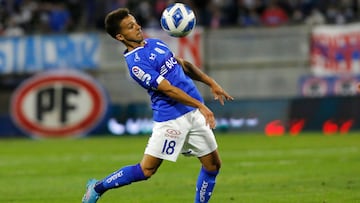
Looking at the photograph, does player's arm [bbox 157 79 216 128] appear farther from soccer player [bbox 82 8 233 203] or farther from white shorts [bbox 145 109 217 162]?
Result: white shorts [bbox 145 109 217 162]

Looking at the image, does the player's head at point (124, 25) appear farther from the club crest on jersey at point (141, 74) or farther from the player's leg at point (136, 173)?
the player's leg at point (136, 173)

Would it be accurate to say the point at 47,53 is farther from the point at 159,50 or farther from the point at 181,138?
the point at 181,138

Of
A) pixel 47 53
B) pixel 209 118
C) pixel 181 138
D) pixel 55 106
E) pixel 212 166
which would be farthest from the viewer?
pixel 47 53

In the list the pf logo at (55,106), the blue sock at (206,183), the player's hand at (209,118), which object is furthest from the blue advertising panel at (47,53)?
the player's hand at (209,118)

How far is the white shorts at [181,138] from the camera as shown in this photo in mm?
10352

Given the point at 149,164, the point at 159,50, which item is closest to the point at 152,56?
the point at 159,50

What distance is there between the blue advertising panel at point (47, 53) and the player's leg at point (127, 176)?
2085cm

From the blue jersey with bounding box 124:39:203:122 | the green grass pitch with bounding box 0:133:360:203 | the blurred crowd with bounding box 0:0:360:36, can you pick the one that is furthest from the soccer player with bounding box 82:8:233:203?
the blurred crowd with bounding box 0:0:360:36

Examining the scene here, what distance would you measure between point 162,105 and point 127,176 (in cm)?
82

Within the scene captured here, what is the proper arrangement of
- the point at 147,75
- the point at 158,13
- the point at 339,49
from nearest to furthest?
1. the point at 147,75
2. the point at 339,49
3. the point at 158,13

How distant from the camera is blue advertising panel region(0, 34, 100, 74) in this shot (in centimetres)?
3148

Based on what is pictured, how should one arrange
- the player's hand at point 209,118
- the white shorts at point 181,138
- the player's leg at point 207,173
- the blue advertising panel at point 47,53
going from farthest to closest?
the blue advertising panel at point 47,53 < the player's leg at point 207,173 < the white shorts at point 181,138 < the player's hand at point 209,118

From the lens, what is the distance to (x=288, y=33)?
30016 millimetres

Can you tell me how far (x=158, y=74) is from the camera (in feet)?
33.7
